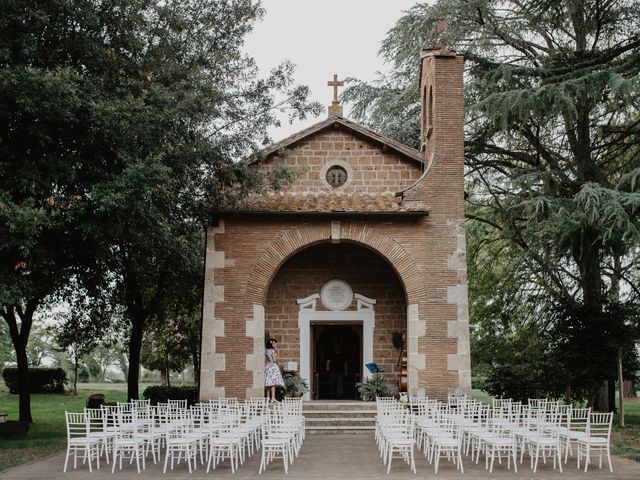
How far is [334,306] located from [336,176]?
3.02 metres

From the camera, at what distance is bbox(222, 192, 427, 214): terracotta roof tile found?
16000 millimetres

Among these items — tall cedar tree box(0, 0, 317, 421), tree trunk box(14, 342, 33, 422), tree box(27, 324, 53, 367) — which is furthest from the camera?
tree box(27, 324, 53, 367)

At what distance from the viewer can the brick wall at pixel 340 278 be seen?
1794 cm

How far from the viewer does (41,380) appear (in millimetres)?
30547

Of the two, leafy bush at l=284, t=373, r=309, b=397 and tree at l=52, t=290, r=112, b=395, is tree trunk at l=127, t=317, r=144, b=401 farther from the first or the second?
leafy bush at l=284, t=373, r=309, b=397

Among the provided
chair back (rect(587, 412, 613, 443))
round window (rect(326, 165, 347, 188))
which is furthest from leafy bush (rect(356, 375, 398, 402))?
round window (rect(326, 165, 347, 188))

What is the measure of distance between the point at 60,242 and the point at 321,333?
773 cm

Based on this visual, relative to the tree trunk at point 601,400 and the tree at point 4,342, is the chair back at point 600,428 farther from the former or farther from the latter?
the tree at point 4,342

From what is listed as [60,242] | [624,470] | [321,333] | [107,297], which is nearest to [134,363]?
[107,297]

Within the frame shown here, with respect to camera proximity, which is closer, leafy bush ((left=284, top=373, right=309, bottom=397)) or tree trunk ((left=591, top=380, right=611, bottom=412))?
leafy bush ((left=284, top=373, right=309, bottom=397))

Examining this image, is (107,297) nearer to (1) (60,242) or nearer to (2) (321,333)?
(2) (321,333)

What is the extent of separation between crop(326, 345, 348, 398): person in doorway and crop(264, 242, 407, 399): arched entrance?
1.95 ft

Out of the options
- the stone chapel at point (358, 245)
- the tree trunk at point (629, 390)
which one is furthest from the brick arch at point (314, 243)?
the tree trunk at point (629, 390)

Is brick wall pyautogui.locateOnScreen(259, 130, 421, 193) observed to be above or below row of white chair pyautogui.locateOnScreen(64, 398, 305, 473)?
above
